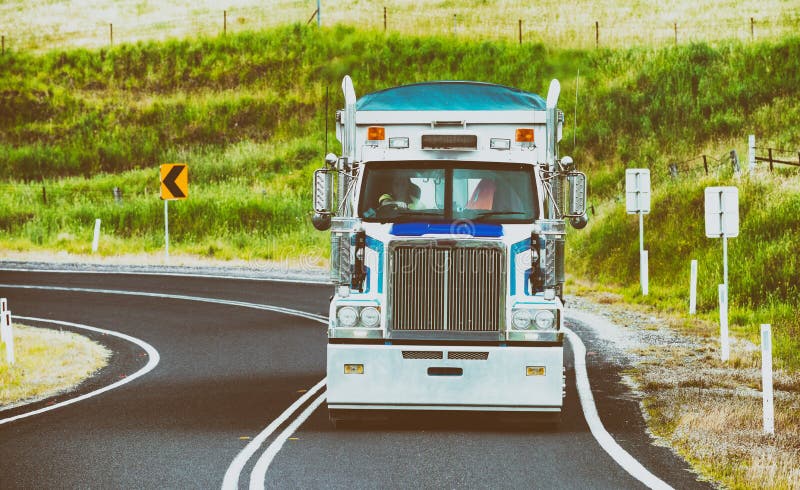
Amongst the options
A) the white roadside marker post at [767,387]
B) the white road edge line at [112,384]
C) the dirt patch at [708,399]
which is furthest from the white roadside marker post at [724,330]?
the white road edge line at [112,384]

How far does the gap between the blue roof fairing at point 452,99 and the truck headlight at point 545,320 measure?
2.21 meters

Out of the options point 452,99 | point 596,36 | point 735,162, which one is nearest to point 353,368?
point 452,99

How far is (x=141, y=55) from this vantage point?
6141cm

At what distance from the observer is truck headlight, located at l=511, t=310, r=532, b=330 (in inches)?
440

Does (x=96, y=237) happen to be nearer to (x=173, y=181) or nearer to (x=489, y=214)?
(x=173, y=181)

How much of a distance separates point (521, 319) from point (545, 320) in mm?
226

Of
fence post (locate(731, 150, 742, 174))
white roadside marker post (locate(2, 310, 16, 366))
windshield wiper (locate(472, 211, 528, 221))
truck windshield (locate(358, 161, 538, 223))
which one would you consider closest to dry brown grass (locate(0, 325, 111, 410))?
white roadside marker post (locate(2, 310, 16, 366))

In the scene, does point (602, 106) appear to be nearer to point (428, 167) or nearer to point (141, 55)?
point (141, 55)

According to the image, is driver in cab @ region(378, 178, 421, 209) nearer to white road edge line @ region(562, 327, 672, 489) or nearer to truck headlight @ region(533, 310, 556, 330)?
truck headlight @ region(533, 310, 556, 330)

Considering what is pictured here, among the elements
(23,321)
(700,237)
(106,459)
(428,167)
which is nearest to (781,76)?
(700,237)

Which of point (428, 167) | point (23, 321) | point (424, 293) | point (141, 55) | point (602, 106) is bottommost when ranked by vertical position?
point (23, 321)

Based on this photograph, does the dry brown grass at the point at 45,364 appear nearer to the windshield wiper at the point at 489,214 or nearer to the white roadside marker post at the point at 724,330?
the windshield wiper at the point at 489,214

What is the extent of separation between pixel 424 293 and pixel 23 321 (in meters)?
13.6

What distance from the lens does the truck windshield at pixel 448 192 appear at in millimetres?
11719
